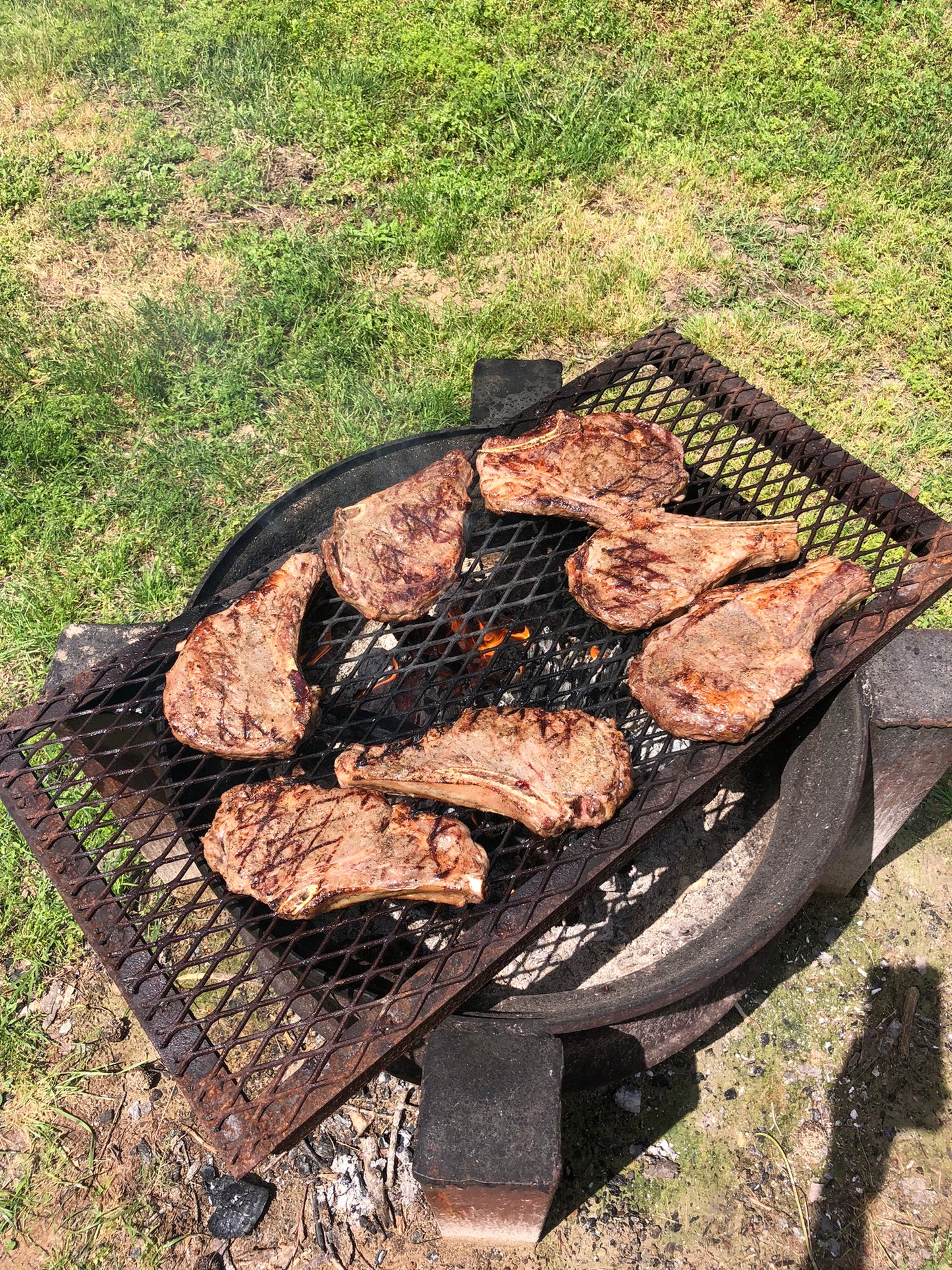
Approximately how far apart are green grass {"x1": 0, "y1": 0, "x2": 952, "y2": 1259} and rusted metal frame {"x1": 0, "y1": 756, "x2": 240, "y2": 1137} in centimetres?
180

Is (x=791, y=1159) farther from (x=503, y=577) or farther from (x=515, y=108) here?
(x=515, y=108)

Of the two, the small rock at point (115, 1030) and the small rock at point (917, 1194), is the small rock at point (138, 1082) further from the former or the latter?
the small rock at point (917, 1194)

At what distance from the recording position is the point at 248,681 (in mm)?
3029

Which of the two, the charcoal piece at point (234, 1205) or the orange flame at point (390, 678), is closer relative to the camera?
the orange flame at point (390, 678)

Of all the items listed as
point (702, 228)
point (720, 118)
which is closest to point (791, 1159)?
point (702, 228)

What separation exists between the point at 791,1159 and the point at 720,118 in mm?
8232

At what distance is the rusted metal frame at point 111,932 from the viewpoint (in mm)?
2230

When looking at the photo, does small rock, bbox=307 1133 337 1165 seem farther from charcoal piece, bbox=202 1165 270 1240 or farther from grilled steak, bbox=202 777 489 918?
grilled steak, bbox=202 777 489 918

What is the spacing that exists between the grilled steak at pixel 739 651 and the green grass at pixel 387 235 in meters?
2.51

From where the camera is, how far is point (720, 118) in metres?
7.94

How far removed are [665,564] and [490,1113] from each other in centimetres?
192

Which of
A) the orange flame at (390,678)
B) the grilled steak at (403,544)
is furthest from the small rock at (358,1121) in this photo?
the grilled steak at (403,544)

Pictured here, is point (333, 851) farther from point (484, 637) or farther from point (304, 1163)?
point (304, 1163)

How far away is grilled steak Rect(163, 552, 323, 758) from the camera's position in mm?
2926
